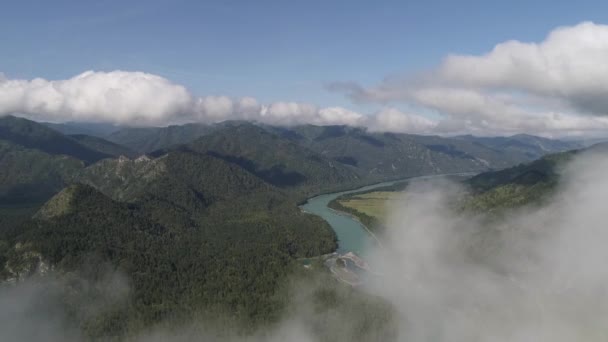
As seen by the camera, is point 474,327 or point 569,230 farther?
point 569,230

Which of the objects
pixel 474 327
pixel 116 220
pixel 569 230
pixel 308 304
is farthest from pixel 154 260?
pixel 569 230

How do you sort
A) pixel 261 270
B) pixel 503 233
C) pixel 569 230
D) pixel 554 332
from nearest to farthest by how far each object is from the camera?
pixel 554 332 → pixel 261 270 → pixel 569 230 → pixel 503 233

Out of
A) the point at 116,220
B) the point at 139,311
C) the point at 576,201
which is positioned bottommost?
the point at 139,311

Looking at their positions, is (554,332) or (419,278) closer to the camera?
(554,332)

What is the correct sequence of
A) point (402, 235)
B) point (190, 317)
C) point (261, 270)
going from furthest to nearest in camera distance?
point (402, 235), point (261, 270), point (190, 317)

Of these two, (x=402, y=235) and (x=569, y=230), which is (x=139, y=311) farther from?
(x=569, y=230)

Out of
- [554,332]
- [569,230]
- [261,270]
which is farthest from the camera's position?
[569,230]

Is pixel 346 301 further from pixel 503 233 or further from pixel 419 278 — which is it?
pixel 503 233

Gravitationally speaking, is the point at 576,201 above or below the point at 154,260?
above

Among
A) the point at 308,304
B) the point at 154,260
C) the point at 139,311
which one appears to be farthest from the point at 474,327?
the point at 154,260
